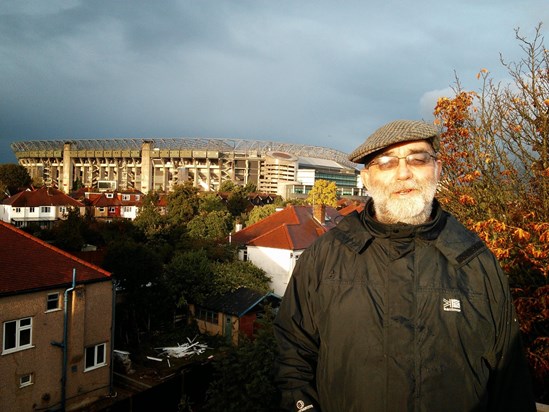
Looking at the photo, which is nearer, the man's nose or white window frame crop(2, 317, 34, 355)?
the man's nose

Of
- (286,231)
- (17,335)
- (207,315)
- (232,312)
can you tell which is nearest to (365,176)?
(17,335)

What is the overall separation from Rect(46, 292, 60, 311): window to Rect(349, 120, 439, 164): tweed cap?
11.8 metres

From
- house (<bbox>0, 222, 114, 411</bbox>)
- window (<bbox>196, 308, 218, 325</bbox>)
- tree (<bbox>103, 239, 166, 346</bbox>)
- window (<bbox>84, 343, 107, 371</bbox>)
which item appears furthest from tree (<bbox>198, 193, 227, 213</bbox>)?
house (<bbox>0, 222, 114, 411</bbox>)

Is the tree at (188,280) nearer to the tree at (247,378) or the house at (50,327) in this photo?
the house at (50,327)

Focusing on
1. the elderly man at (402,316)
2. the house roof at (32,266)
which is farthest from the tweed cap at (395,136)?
the house roof at (32,266)

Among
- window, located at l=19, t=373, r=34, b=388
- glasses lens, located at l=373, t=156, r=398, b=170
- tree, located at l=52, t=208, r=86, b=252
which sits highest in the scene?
glasses lens, located at l=373, t=156, r=398, b=170

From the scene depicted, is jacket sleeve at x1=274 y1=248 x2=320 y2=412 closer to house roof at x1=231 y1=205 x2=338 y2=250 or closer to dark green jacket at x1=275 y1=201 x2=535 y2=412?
dark green jacket at x1=275 y1=201 x2=535 y2=412

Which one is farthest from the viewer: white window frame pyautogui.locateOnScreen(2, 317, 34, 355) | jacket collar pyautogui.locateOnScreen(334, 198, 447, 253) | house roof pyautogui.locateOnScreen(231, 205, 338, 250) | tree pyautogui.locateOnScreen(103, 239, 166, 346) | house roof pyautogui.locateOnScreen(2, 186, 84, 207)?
house roof pyautogui.locateOnScreen(2, 186, 84, 207)

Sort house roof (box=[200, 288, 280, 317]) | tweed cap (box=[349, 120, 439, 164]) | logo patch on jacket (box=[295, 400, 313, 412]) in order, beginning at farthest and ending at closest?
1. house roof (box=[200, 288, 280, 317])
2. tweed cap (box=[349, 120, 439, 164])
3. logo patch on jacket (box=[295, 400, 313, 412])

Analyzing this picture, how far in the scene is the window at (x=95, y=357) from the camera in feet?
42.8

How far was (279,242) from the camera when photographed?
2450 centimetres

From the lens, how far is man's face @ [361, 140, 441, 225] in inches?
93.7

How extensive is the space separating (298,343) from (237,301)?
1753 cm

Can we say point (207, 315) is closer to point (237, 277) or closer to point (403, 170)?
point (237, 277)
